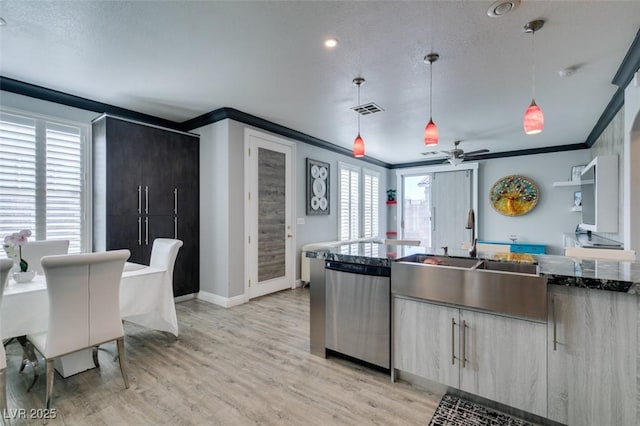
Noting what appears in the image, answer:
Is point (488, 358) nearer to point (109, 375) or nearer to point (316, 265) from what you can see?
point (316, 265)

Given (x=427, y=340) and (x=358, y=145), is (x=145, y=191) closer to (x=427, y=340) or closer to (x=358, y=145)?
(x=358, y=145)

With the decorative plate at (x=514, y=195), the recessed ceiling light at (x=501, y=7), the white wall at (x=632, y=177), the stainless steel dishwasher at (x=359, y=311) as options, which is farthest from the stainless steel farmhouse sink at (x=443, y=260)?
the decorative plate at (x=514, y=195)

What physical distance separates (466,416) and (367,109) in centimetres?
328

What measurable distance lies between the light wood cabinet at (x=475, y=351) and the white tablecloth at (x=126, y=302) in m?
2.07

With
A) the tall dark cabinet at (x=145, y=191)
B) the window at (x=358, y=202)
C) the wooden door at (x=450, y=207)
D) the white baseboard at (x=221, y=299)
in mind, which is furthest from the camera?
the wooden door at (x=450, y=207)

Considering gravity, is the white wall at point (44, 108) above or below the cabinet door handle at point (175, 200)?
above

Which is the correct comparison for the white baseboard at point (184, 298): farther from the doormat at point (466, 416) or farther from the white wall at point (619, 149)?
the white wall at point (619, 149)

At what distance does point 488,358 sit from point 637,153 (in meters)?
2.61

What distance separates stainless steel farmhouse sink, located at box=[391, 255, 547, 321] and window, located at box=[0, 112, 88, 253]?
372cm

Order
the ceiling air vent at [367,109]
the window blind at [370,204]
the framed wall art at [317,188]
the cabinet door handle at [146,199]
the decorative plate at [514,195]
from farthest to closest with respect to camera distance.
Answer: the window blind at [370,204] → the decorative plate at [514,195] → the framed wall art at [317,188] → the cabinet door handle at [146,199] → the ceiling air vent at [367,109]

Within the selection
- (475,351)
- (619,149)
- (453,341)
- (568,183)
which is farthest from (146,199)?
(568,183)

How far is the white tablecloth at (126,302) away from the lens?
193 centimetres

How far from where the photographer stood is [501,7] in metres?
1.95

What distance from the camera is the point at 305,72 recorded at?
2924 mm
